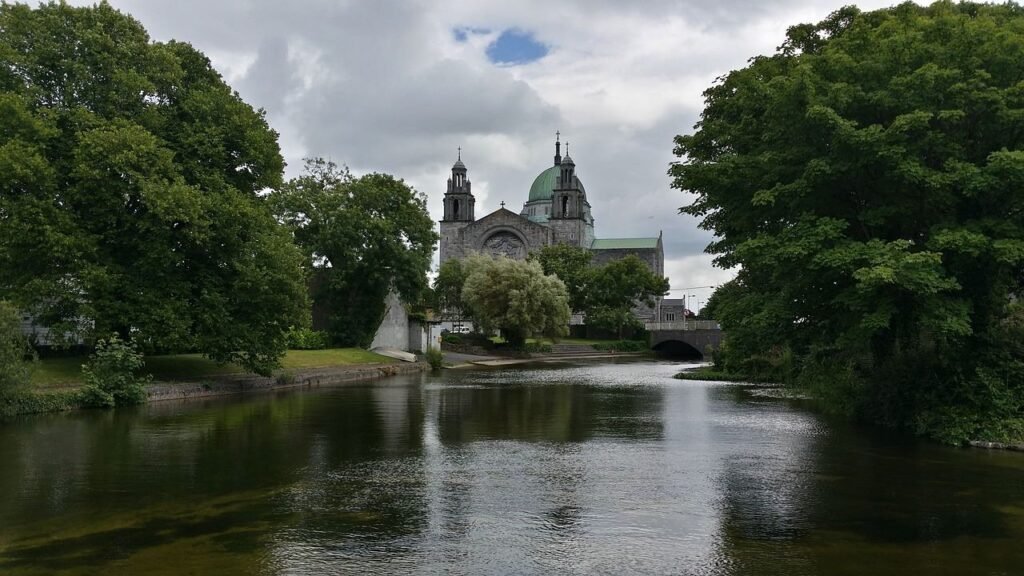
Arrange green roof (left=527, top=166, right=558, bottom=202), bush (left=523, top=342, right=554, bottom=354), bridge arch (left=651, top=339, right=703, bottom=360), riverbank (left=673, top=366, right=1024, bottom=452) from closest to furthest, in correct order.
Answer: riverbank (left=673, top=366, right=1024, bottom=452)
bush (left=523, top=342, right=554, bottom=354)
bridge arch (left=651, top=339, right=703, bottom=360)
green roof (left=527, top=166, right=558, bottom=202)

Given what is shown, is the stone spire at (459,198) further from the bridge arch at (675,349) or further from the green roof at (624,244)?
the bridge arch at (675,349)

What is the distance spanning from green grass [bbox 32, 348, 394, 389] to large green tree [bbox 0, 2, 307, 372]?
56.6 inches

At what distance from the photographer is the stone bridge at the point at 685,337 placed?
7975 cm

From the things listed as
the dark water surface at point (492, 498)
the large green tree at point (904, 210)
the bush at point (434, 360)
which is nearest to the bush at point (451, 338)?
the bush at point (434, 360)

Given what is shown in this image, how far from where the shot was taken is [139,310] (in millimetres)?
25906

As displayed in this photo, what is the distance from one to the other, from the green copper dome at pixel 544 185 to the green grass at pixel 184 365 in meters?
92.0

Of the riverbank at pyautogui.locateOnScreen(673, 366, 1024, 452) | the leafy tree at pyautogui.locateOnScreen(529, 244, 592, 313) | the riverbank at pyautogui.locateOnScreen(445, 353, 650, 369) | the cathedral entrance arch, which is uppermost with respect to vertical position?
the cathedral entrance arch

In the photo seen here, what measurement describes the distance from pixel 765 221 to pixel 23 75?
77.8 ft

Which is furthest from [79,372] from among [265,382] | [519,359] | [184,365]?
[519,359]

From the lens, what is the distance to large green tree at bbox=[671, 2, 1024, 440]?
1648 centimetres

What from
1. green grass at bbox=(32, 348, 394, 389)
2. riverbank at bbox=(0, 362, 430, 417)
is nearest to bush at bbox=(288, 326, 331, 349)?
green grass at bbox=(32, 348, 394, 389)

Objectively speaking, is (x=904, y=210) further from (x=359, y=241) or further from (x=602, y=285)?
(x=602, y=285)

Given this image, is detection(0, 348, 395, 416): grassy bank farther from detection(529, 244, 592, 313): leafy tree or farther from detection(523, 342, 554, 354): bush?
detection(529, 244, 592, 313): leafy tree

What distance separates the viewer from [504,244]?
120 m
